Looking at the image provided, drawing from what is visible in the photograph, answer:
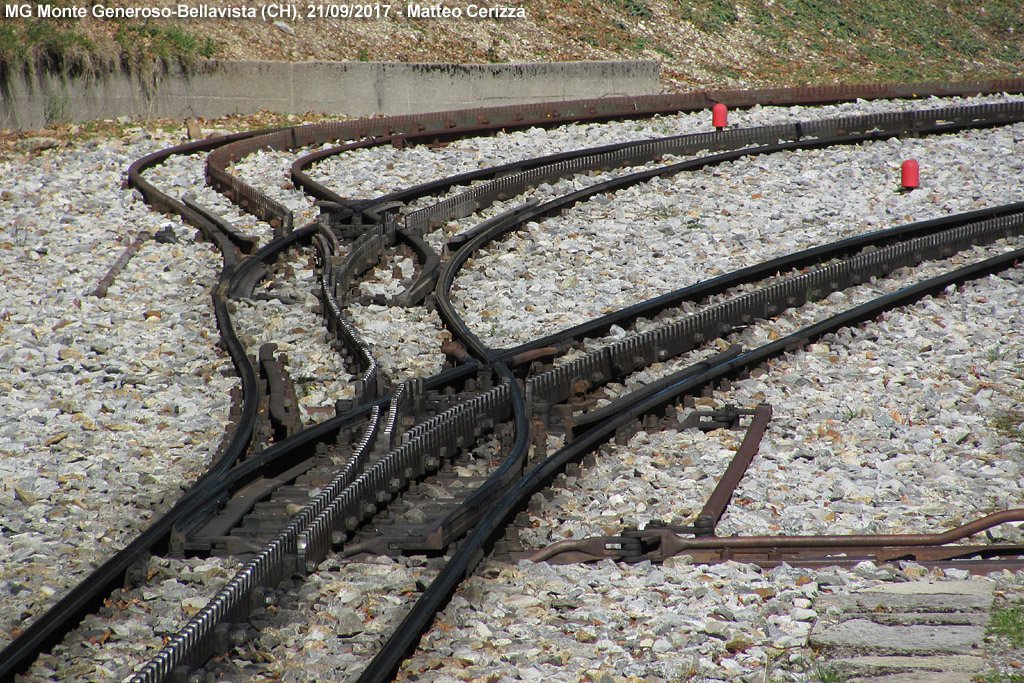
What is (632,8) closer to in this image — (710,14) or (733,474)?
(710,14)

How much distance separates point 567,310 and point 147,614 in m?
4.70

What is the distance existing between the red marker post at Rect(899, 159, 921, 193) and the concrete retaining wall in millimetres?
8402

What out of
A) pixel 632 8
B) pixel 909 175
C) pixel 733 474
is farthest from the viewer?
pixel 632 8

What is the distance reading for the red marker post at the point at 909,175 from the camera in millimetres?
11992

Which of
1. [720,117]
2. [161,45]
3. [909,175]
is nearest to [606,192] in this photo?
[909,175]

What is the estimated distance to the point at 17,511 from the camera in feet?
17.0

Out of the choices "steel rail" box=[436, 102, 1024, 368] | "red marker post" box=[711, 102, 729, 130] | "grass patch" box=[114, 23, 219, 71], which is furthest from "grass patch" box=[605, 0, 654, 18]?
"red marker post" box=[711, 102, 729, 130]

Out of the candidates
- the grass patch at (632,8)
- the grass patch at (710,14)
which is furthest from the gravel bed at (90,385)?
the grass patch at (710,14)

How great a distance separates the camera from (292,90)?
17766mm

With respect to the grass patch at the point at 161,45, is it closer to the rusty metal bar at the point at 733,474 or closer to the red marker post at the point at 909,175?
the red marker post at the point at 909,175

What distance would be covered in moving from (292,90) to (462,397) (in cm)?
1291

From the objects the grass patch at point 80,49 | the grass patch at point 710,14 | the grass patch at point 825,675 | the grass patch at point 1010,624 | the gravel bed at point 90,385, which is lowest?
the gravel bed at point 90,385

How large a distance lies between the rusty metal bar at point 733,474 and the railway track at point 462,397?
0.02m

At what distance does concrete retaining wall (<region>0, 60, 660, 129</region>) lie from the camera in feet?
53.0
